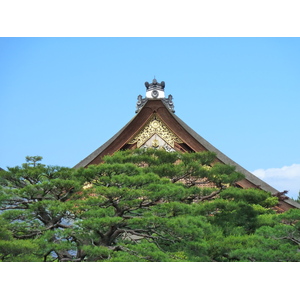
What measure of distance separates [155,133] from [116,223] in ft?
11.4

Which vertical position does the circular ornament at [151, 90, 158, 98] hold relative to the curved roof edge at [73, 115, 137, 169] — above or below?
above

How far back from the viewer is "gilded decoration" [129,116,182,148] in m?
8.79

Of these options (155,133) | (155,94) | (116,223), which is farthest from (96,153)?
(116,223)

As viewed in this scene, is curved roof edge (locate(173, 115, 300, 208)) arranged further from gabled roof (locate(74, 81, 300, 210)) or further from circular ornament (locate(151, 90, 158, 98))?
circular ornament (locate(151, 90, 158, 98))

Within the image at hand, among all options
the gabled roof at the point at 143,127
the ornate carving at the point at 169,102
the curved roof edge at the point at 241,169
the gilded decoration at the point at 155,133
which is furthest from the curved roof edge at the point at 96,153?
the curved roof edge at the point at 241,169

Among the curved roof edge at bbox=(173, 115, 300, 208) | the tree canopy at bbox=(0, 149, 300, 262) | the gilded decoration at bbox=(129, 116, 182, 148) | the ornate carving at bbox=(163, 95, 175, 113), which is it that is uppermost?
the ornate carving at bbox=(163, 95, 175, 113)

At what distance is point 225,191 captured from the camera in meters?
6.79

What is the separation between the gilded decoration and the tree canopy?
2448 millimetres

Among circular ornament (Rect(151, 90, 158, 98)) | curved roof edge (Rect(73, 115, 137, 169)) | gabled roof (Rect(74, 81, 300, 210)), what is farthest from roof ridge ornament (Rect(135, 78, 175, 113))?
curved roof edge (Rect(73, 115, 137, 169))

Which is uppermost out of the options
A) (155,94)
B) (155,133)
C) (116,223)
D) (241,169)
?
(155,94)

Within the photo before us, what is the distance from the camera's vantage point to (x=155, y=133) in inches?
348

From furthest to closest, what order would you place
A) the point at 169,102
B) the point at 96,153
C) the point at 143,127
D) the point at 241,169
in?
the point at 169,102 → the point at 143,127 → the point at 96,153 → the point at 241,169

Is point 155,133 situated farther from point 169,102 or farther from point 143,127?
point 169,102
